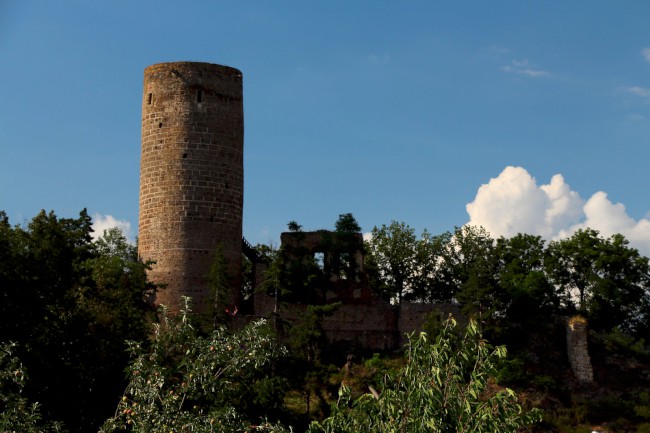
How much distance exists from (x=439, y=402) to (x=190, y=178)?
89.3 feet

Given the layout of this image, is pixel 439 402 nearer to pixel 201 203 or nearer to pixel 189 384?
pixel 189 384

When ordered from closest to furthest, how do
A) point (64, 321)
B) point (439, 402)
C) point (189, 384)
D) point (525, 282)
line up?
point (439, 402)
point (189, 384)
point (64, 321)
point (525, 282)

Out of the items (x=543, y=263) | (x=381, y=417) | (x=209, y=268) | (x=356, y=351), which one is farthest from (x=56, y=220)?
(x=543, y=263)

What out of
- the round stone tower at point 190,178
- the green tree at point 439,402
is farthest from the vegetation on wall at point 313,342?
the round stone tower at point 190,178

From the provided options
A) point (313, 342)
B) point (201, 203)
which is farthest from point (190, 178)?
point (313, 342)

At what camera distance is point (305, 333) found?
4144 cm

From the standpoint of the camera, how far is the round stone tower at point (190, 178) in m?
44.4

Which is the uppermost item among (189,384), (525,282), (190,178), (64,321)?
(190,178)

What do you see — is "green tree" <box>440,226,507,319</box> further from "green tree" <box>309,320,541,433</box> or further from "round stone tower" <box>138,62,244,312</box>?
"green tree" <box>309,320,541,433</box>

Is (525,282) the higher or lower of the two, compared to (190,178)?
lower

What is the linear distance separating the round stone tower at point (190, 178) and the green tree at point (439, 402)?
24.7 meters

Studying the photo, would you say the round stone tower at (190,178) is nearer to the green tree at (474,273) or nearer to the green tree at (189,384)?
the green tree at (474,273)

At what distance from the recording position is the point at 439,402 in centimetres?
1884

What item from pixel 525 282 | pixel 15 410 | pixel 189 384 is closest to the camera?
pixel 15 410
